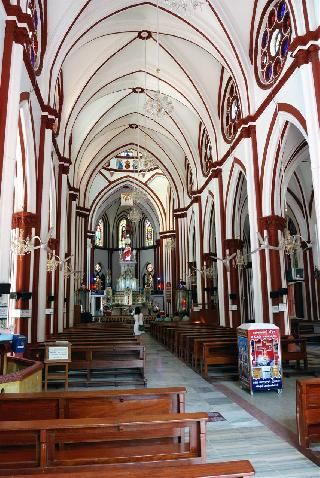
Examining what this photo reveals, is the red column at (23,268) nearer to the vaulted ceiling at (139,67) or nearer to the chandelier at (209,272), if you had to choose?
the vaulted ceiling at (139,67)

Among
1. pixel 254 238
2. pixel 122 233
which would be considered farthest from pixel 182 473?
pixel 122 233

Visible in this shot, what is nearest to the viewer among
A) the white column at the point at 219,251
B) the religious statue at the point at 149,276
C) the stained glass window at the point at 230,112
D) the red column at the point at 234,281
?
the stained glass window at the point at 230,112

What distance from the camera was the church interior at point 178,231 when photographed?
399 centimetres

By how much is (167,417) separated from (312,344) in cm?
1694

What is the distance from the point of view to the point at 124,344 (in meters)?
10.3

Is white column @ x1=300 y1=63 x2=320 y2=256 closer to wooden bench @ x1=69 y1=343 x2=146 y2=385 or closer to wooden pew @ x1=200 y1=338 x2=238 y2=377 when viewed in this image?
wooden pew @ x1=200 y1=338 x2=238 y2=377

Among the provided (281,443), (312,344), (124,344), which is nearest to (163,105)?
(124,344)

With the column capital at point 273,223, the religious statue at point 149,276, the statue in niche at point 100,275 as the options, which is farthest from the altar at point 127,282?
the column capital at point 273,223

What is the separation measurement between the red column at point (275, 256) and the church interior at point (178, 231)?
0.05 m

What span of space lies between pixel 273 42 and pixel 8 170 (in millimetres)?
10078

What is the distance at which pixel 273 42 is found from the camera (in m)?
13.6

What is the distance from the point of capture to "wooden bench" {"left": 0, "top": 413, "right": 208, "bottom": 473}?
302 centimetres

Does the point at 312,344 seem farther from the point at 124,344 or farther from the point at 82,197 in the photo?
the point at 82,197

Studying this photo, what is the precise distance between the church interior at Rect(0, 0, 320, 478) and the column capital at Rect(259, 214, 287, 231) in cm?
4
